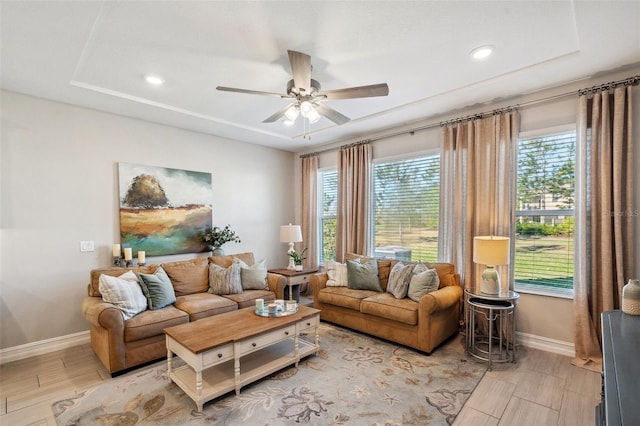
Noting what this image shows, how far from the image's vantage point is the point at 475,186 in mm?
3646

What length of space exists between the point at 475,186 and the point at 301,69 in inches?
101

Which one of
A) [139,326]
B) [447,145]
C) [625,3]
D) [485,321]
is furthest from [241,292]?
[625,3]

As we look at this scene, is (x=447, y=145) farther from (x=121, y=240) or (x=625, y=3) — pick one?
(x=121, y=240)

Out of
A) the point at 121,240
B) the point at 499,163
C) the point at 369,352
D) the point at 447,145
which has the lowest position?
the point at 369,352

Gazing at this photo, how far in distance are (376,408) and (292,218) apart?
4182mm

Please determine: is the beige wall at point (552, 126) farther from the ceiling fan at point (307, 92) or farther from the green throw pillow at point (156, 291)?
the green throw pillow at point (156, 291)

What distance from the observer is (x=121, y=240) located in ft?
12.6

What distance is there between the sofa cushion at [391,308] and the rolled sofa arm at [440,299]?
13 centimetres

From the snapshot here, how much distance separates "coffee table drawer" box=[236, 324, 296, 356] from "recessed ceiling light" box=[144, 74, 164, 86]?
2.61m

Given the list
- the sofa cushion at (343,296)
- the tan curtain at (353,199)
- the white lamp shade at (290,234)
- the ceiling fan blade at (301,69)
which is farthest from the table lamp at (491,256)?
the white lamp shade at (290,234)

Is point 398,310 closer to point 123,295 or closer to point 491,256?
point 491,256

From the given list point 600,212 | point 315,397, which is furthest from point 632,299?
point 315,397

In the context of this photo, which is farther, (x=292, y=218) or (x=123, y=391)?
(x=292, y=218)

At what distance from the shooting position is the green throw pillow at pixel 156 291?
322cm
